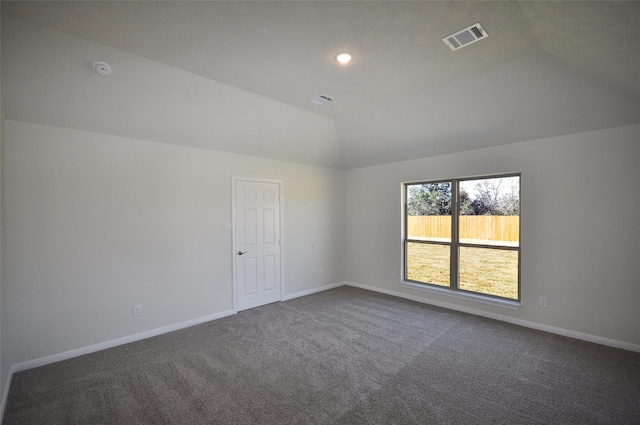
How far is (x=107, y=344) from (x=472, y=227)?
4.96 meters

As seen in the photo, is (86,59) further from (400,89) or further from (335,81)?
(400,89)

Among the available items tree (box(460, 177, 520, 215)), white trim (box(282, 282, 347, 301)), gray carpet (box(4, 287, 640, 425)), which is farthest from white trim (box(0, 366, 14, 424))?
tree (box(460, 177, 520, 215))

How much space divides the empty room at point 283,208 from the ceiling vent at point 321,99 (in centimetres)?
4


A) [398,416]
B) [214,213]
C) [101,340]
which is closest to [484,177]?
[398,416]

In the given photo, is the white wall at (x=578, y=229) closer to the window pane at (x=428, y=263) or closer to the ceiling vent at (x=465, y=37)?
the window pane at (x=428, y=263)

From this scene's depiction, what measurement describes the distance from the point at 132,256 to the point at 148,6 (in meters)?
2.65

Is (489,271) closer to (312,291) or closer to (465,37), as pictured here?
(312,291)

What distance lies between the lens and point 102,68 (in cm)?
254

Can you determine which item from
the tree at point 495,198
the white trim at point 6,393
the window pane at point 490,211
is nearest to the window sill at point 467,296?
the window pane at point 490,211

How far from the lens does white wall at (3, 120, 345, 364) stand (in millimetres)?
2820

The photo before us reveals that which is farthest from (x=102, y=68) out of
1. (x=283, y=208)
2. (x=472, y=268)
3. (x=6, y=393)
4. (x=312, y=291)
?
(x=472, y=268)

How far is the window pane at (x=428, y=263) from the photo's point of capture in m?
4.70

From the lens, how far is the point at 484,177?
4.20 m

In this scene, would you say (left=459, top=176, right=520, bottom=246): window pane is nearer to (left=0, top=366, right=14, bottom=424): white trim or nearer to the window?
the window
